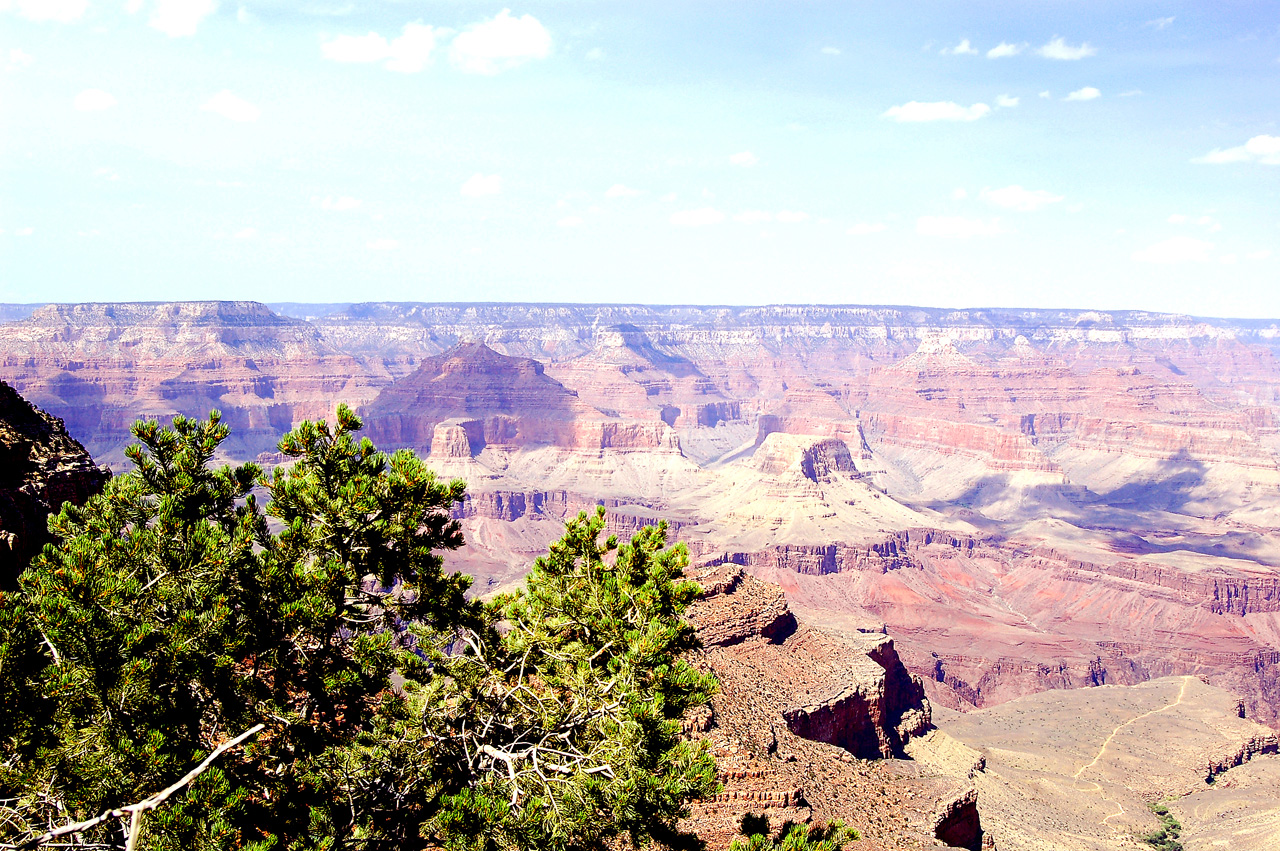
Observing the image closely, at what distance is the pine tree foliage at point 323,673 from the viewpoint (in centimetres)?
1194

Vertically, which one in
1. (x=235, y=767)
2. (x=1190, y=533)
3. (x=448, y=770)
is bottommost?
(x=1190, y=533)

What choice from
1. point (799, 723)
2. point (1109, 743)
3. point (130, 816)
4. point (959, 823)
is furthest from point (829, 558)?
point (130, 816)

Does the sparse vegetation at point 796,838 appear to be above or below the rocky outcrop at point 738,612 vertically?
above

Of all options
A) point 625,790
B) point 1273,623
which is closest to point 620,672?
point 625,790

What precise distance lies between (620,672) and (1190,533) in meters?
209

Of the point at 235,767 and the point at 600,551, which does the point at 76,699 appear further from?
the point at 600,551

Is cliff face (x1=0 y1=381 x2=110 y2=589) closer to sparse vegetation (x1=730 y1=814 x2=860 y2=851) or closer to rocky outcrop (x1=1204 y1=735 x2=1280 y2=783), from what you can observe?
sparse vegetation (x1=730 y1=814 x2=860 y2=851)

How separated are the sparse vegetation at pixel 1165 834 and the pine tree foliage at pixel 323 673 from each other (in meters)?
53.6

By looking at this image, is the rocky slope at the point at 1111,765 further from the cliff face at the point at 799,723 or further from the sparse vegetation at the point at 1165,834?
the cliff face at the point at 799,723

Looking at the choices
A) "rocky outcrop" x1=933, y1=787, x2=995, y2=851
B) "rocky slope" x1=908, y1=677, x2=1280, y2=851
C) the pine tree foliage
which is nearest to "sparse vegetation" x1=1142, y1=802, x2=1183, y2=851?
"rocky slope" x1=908, y1=677, x2=1280, y2=851

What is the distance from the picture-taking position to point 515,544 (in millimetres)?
166000

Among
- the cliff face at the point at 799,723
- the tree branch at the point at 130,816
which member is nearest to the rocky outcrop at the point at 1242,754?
the cliff face at the point at 799,723

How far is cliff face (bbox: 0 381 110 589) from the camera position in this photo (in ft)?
71.9

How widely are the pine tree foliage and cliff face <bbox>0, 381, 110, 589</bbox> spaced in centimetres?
853
